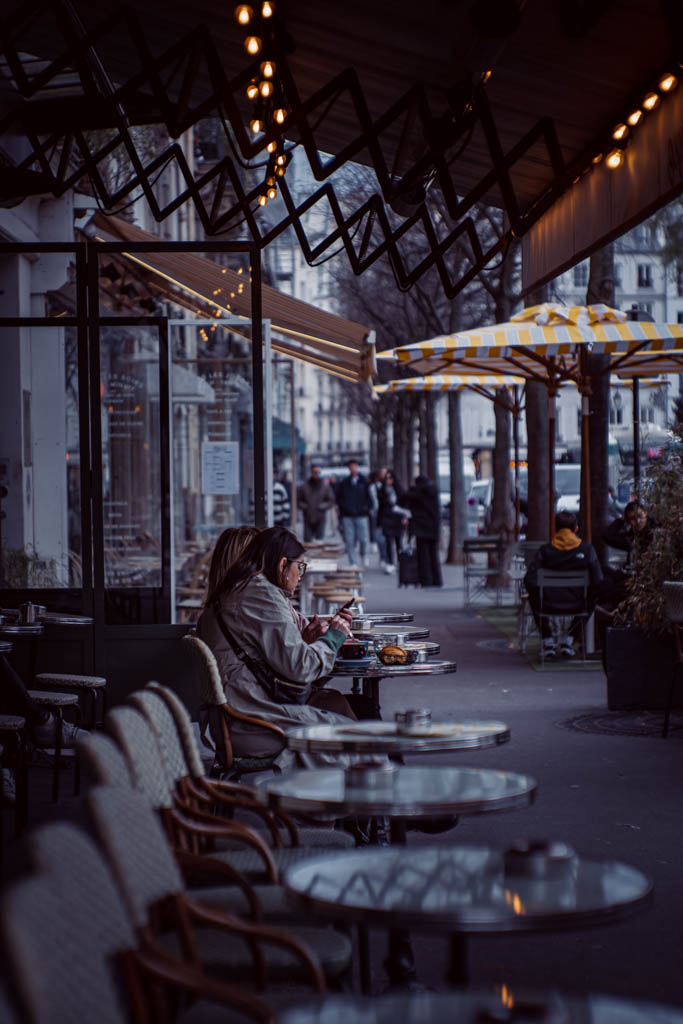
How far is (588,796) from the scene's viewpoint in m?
8.29

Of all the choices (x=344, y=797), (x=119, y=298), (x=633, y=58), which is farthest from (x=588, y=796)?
(x=119, y=298)

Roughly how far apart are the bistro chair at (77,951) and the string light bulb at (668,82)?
18.8ft

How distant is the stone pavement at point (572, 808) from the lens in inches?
208

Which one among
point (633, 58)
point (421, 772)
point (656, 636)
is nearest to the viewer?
point (421, 772)

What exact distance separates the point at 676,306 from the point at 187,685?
Result: 76148 mm

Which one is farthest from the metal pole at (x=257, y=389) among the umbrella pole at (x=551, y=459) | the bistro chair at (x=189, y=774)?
the umbrella pole at (x=551, y=459)

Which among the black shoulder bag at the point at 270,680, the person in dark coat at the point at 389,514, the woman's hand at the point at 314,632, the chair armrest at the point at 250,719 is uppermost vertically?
the person in dark coat at the point at 389,514

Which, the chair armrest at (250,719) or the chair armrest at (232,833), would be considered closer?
the chair armrest at (232,833)

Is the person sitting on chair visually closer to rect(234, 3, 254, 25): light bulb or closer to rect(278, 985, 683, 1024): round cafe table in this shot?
rect(234, 3, 254, 25): light bulb

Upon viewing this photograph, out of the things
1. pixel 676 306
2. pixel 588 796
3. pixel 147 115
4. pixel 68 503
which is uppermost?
pixel 676 306

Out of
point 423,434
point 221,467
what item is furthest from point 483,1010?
point 423,434

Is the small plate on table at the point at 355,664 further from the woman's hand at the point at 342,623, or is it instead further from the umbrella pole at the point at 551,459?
the umbrella pole at the point at 551,459

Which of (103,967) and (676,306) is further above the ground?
(676,306)

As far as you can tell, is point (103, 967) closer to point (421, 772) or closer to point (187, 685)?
point (421, 772)
